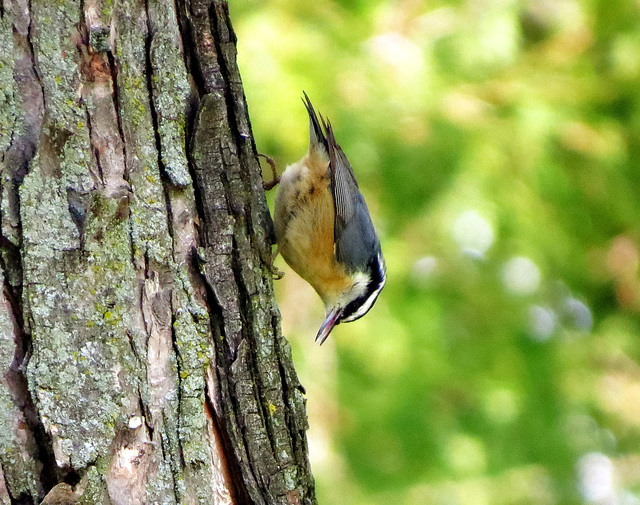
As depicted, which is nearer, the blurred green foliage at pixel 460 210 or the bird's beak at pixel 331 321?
the bird's beak at pixel 331 321

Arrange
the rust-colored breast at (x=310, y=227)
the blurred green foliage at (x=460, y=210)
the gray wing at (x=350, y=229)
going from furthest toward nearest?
the blurred green foliage at (x=460, y=210) < the gray wing at (x=350, y=229) < the rust-colored breast at (x=310, y=227)

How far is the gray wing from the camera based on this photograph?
321 cm

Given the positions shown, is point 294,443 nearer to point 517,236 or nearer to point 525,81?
point 517,236

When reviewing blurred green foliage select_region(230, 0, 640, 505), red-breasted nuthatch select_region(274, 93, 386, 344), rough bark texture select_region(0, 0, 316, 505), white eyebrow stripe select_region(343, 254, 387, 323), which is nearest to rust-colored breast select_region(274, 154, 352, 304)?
red-breasted nuthatch select_region(274, 93, 386, 344)

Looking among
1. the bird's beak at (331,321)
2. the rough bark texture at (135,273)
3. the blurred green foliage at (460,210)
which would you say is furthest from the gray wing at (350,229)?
the rough bark texture at (135,273)

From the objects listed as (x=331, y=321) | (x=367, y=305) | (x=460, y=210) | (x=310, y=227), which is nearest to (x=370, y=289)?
(x=367, y=305)

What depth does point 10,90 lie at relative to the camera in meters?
1.57

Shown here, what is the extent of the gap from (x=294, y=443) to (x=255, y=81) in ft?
7.83

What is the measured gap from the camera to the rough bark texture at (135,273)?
155 cm

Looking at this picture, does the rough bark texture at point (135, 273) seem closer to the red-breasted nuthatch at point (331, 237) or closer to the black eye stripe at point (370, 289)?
the red-breasted nuthatch at point (331, 237)

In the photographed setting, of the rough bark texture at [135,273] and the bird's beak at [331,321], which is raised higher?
the bird's beak at [331,321]

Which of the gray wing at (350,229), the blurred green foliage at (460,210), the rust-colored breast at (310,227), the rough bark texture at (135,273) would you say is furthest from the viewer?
the blurred green foliage at (460,210)

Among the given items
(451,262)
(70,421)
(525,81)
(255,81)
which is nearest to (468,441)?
(451,262)

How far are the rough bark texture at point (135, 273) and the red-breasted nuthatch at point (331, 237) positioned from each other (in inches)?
45.1
